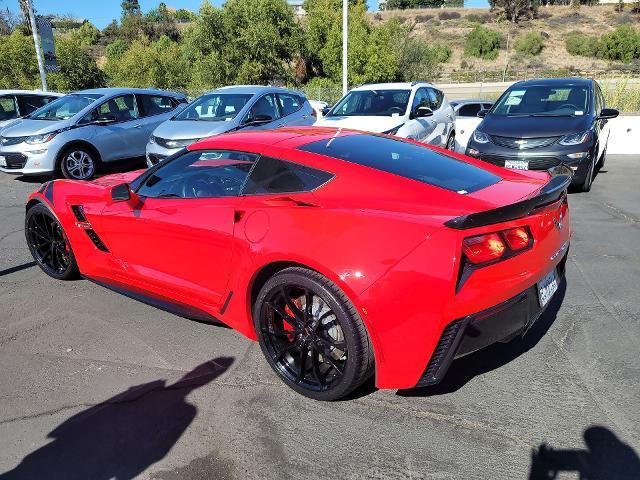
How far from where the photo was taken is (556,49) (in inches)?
2415

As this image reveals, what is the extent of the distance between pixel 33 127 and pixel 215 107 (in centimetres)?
323

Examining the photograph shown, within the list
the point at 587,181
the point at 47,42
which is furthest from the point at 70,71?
the point at 587,181

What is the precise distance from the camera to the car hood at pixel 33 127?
9234 mm

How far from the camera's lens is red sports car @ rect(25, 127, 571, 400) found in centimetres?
245

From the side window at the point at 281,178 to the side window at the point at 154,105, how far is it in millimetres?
8507

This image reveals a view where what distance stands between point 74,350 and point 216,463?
161 cm

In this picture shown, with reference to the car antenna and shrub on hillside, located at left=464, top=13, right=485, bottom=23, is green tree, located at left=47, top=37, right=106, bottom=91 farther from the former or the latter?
shrub on hillside, located at left=464, top=13, right=485, bottom=23

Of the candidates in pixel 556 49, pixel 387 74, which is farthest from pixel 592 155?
pixel 556 49

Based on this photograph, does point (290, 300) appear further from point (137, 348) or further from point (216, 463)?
point (137, 348)

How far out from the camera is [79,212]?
13.5 feet

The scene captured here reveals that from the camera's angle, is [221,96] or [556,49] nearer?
[221,96]

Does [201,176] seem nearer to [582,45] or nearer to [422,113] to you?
[422,113]

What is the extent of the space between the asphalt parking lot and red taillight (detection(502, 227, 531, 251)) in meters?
0.59

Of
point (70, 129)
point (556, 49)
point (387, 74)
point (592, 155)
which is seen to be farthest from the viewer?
point (556, 49)
